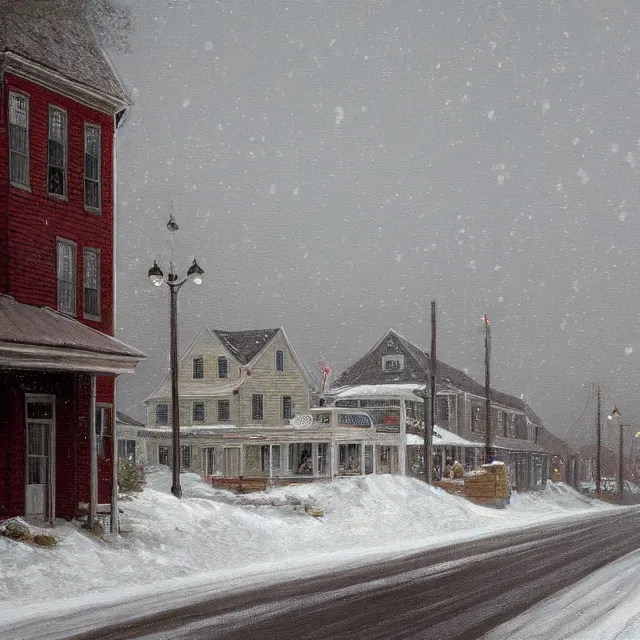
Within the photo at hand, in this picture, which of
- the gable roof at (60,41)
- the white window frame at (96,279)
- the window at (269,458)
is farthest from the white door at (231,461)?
the gable roof at (60,41)

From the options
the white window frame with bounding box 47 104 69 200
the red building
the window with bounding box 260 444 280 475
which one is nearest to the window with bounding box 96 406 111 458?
the red building

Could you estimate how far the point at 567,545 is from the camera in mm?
26172

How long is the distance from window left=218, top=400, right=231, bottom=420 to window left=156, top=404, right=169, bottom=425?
3.84m

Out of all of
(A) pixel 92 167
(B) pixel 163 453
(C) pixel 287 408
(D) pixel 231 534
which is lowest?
(B) pixel 163 453

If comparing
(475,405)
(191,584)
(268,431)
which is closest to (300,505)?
(191,584)

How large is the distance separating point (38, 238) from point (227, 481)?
67.5ft

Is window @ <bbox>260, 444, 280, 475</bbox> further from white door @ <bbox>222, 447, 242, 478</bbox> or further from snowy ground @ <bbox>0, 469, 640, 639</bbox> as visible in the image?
snowy ground @ <bbox>0, 469, 640, 639</bbox>

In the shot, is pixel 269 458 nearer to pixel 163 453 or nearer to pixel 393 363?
pixel 163 453

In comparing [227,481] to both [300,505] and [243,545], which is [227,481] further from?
[243,545]

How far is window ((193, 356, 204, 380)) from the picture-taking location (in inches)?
2453

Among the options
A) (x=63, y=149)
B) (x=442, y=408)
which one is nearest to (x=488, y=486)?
(x=442, y=408)

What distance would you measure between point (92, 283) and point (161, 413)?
131ft

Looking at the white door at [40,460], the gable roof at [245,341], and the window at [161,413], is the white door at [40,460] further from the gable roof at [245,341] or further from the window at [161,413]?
the window at [161,413]

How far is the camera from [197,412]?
61875mm
